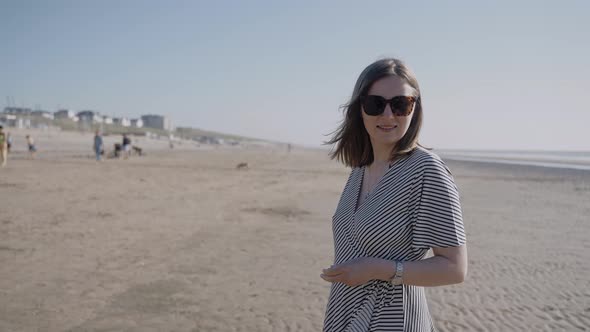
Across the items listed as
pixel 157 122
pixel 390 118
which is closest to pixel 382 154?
pixel 390 118

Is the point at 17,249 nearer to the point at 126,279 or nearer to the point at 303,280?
the point at 126,279

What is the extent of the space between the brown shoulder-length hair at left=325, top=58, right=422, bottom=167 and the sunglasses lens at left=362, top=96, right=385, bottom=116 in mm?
40

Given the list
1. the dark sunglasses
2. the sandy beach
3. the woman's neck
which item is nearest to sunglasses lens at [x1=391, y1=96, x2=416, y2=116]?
the dark sunglasses

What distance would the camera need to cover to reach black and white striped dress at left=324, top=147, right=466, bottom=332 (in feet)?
4.81

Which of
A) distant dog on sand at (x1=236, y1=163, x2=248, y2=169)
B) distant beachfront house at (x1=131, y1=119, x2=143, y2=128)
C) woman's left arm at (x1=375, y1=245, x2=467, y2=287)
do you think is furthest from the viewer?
distant beachfront house at (x1=131, y1=119, x2=143, y2=128)

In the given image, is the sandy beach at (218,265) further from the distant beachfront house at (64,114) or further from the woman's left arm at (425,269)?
the distant beachfront house at (64,114)

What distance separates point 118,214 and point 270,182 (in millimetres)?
9219

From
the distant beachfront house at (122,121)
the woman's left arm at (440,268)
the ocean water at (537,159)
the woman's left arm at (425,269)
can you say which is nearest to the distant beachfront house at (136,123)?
the distant beachfront house at (122,121)

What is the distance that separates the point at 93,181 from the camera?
14891 millimetres

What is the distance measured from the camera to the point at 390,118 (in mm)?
1721

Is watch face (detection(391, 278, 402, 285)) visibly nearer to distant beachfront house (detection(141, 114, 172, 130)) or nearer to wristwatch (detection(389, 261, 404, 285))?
wristwatch (detection(389, 261, 404, 285))

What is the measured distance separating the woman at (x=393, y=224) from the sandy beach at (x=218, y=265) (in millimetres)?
2938

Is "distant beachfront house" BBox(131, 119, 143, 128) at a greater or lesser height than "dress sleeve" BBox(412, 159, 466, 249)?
greater

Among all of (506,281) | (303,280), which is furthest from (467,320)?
(303,280)
